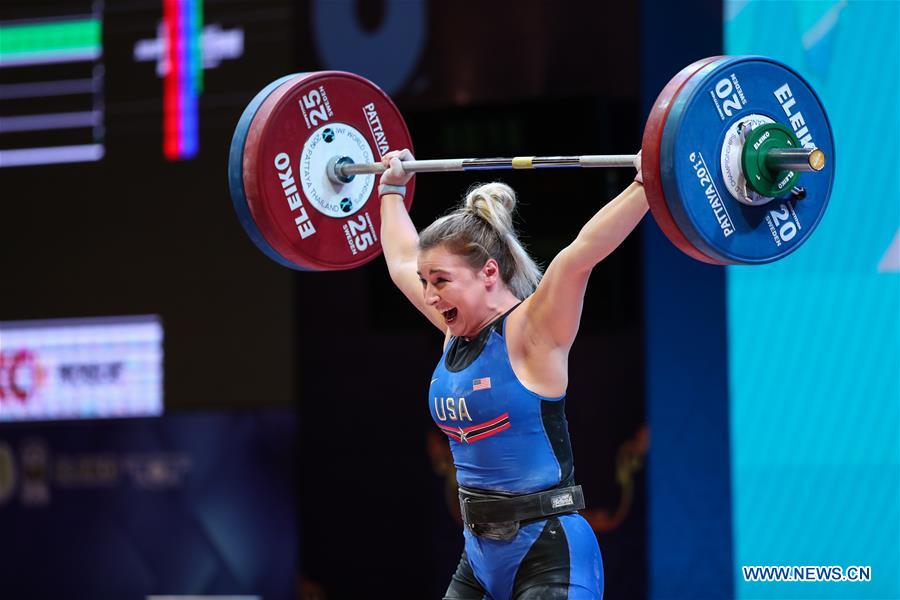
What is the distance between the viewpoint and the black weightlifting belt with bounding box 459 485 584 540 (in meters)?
2.87

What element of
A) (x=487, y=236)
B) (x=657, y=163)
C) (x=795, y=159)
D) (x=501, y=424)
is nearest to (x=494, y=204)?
(x=487, y=236)

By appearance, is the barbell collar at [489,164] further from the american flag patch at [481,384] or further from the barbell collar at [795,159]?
the american flag patch at [481,384]

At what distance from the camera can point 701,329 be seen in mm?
4434

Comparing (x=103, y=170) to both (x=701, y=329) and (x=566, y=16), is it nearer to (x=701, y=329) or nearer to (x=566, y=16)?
(x=566, y=16)

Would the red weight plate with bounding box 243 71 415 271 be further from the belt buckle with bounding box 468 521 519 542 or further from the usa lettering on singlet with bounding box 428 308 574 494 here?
the belt buckle with bounding box 468 521 519 542

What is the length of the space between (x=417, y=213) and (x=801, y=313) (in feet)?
5.72

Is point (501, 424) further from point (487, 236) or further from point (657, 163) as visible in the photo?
point (657, 163)

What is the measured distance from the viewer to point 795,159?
114 inches

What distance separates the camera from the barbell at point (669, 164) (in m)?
2.84

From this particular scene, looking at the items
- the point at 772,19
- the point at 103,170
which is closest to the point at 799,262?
the point at 772,19

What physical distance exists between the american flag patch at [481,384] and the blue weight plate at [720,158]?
557 millimetres

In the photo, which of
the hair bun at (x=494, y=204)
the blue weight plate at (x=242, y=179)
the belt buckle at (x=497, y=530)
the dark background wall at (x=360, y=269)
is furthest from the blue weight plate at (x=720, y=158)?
the dark background wall at (x=360, y=269)

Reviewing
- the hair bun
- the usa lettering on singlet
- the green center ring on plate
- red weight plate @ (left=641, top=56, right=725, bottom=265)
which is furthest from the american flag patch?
the green center ring on plate

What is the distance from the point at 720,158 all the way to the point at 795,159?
6.8 inches
